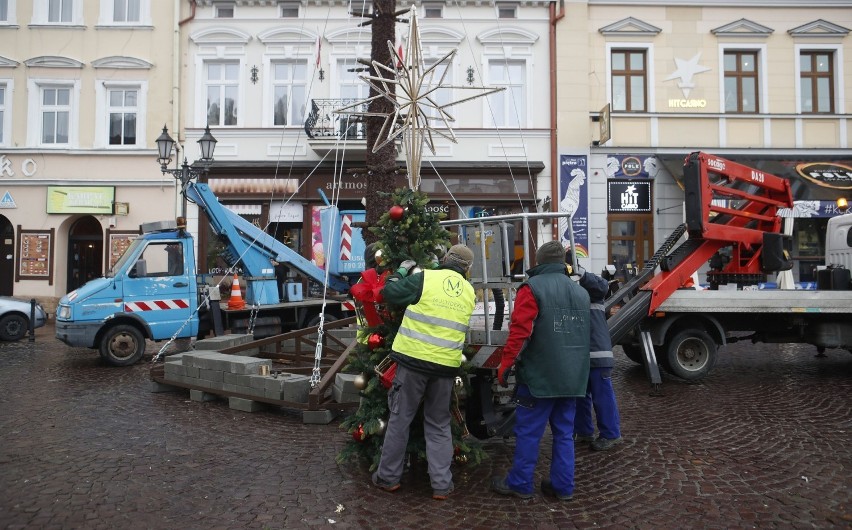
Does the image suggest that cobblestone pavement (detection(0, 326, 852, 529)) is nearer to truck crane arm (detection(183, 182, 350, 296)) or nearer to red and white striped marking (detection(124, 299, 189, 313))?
red and white striped marking (detection(124, 299, 189, 313))

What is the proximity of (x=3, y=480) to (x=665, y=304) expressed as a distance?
24.9ft

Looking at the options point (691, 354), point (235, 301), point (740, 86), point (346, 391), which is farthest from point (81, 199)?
point (740, 86)

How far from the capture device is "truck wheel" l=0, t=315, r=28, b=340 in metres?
12.8

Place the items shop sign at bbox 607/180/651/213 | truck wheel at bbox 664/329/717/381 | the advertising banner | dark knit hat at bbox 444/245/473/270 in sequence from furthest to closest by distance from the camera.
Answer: shop sign at bbox 607/180/651/213
the advertising banner
truck wheel at bbox 664/329/717/381
dark knit hat at bbox 444/245/473/270

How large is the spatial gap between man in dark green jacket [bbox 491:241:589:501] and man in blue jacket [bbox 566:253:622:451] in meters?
1.26

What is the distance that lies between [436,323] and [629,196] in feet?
48.4

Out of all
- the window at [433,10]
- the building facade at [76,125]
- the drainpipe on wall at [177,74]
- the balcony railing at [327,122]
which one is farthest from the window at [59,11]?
the window at [433,10]

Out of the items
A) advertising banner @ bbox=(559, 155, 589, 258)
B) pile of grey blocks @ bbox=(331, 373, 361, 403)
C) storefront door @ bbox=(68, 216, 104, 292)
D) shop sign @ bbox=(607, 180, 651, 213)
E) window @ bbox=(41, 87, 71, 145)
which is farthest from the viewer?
storefront door @ bbox=(68, 216, 104, 292)

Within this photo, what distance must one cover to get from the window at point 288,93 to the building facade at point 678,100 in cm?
760

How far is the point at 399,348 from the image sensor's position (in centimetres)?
429

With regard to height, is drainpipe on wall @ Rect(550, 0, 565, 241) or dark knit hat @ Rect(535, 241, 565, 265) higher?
drainpipe on wall @ Rect(550, 0, 565, 241)

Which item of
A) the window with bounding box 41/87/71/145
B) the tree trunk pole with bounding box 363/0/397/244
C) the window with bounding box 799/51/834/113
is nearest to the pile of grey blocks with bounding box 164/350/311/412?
the tree trunk pole with bounding box 363/0/397/244

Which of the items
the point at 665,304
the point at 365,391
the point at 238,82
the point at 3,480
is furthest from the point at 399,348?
the point at 238,82

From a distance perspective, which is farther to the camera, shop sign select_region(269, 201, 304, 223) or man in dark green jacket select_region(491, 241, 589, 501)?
shop sign select_region(269, 201, 304, 223)
